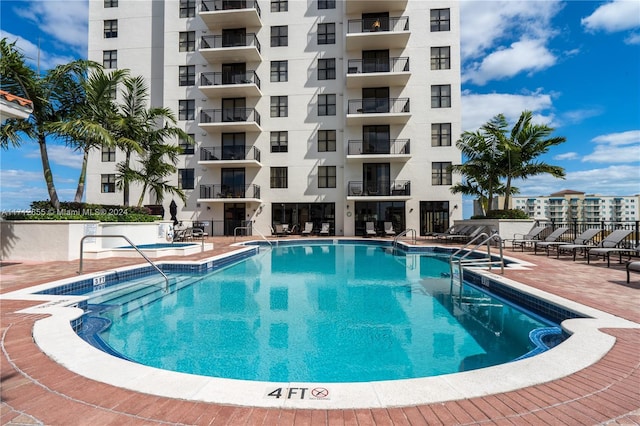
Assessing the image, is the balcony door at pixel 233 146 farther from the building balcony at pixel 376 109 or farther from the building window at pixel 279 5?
the building window at pixel 279 5

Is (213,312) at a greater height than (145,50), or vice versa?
(145,50)

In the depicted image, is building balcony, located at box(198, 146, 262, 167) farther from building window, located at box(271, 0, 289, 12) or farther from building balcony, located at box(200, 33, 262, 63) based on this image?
building window, located at box(271, 0, 289, 12)

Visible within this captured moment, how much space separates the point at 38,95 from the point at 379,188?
60.7ft

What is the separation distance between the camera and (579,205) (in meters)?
122

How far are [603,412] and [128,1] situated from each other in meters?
34.6

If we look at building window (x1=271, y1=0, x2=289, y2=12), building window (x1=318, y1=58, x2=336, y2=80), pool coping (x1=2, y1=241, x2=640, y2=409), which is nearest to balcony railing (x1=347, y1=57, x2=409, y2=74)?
building window (x1=318, y1=58, x2=336, y2=80)

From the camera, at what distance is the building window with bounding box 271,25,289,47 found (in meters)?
24.0

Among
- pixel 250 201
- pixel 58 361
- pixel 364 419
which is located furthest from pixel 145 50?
pixel 364 419

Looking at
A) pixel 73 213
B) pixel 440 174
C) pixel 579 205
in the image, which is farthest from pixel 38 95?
pixel 579 205

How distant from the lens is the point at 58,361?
297 cm

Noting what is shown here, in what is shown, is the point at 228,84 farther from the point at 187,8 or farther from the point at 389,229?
the point at 389,229

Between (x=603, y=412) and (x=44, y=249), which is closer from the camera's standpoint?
(x=603, y=412)

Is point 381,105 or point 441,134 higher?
point 381,105

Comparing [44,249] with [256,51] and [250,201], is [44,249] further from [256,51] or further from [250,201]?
[256,51]
